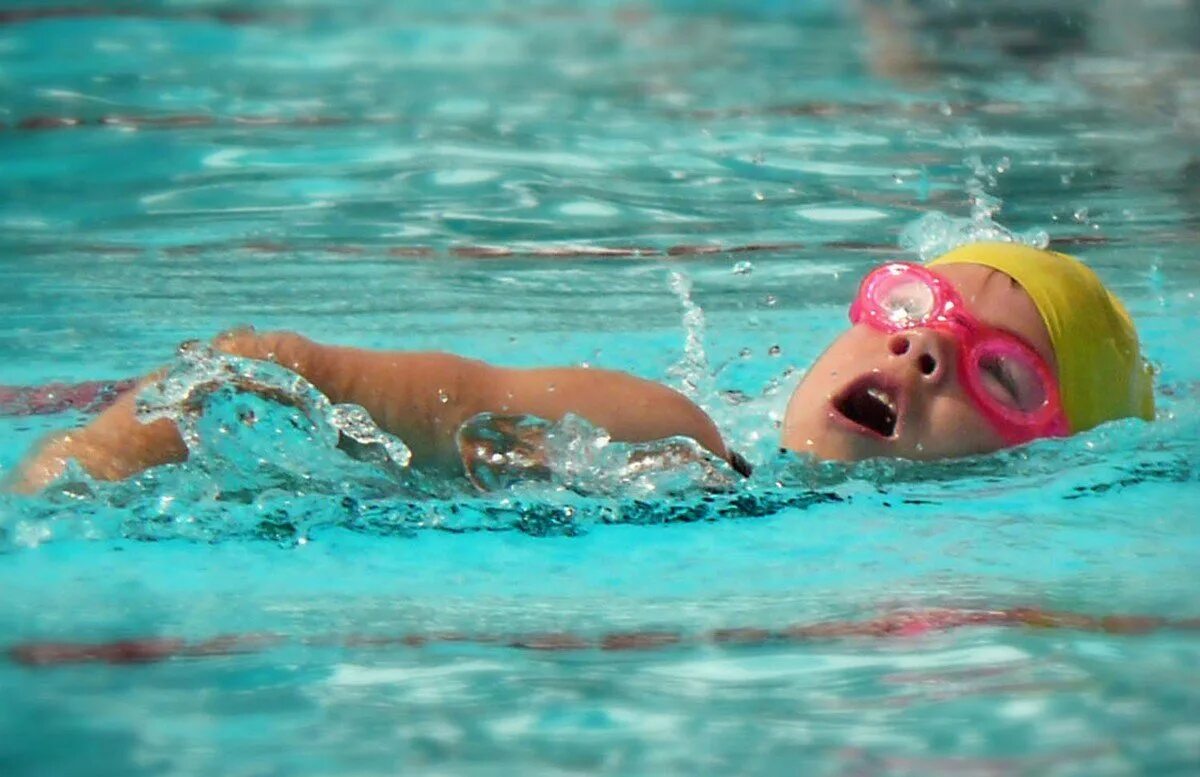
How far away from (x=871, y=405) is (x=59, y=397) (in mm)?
1753

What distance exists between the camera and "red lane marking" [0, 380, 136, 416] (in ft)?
11.6

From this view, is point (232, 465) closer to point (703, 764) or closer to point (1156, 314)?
point (703, 764)

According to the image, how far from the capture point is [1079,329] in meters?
2.81

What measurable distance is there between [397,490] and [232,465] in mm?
239

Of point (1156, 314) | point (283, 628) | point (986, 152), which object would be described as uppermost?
point (986, 152)

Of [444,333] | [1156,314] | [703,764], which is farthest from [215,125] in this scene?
[703,764]

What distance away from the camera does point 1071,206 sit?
507cm

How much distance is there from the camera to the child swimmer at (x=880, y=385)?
2488 millimetres

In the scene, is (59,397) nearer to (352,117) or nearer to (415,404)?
(415,404)

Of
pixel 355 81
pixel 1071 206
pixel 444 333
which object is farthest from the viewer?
pixel 355 81

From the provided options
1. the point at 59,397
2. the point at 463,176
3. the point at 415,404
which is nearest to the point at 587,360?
the point at 59,397

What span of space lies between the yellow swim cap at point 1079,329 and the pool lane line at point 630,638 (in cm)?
66

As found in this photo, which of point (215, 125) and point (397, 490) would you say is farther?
point (215, 125)

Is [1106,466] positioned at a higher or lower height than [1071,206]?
lower
